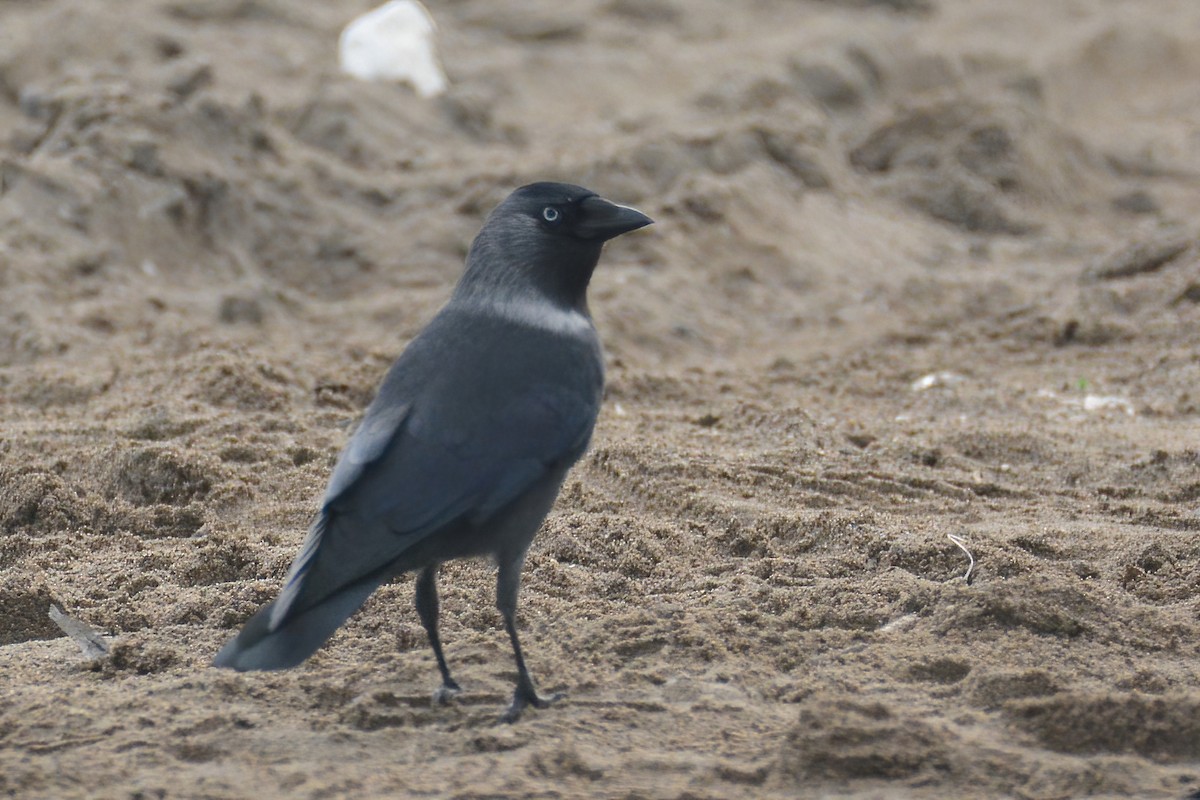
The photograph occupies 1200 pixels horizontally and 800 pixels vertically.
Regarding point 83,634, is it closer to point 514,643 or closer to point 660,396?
point 514,643

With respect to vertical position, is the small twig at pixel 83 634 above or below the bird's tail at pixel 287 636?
below

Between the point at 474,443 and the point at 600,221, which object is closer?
the point at 474,443

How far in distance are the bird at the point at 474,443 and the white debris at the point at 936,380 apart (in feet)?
10.1

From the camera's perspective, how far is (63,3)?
420 inches

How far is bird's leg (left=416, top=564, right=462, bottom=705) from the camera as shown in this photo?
11.3 feet

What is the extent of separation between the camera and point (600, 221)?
397 cm

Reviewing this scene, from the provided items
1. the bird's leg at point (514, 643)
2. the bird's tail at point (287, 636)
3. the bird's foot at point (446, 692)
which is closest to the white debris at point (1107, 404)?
the bird's leg at point (514, 643)

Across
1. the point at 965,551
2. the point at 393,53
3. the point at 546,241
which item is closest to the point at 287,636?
the point at 546,241

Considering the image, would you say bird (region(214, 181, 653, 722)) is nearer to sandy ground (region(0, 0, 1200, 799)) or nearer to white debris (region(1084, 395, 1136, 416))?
sandy ground (region(0, 0, 1200, 799))

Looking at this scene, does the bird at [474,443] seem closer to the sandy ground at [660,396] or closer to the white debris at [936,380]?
the sandy ground at [660,396]

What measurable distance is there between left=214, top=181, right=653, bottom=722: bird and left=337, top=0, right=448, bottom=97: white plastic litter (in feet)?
22.4

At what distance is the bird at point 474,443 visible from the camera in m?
A: 3.26

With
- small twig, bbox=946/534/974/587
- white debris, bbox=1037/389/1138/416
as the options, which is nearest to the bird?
small twig, bbox=946/534/974/587

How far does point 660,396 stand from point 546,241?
101 inches
